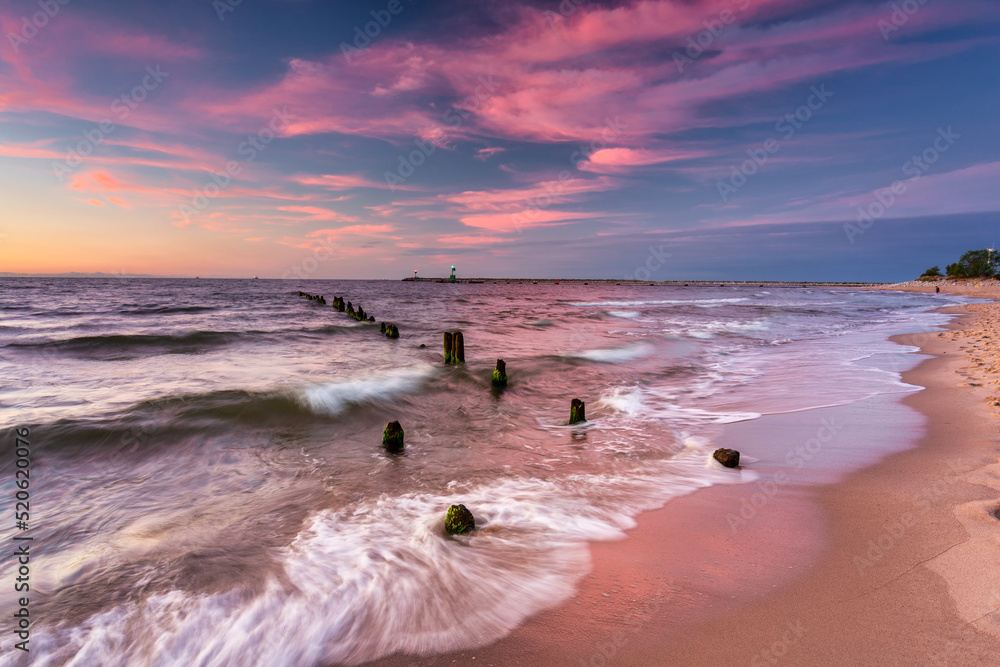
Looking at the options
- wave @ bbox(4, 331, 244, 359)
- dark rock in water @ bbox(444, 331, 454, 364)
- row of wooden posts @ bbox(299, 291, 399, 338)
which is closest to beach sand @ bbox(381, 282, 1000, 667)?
dark rock in water @ bbox(444, 331, 454, 364)

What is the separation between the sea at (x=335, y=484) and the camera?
132 inches

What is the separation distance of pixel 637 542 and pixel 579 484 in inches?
57.4

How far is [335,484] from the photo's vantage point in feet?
19.3

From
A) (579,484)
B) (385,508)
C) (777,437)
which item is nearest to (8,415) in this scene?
(385,508)

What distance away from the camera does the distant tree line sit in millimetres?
75375

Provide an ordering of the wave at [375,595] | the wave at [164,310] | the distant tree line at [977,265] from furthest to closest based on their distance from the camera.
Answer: the distant tree line at [977,265] < the wave at [164,310] < the wave at [375,595]

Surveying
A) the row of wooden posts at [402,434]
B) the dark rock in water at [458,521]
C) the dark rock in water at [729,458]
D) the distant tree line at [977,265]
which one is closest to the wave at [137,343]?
the row of wooden posts at [402,434]

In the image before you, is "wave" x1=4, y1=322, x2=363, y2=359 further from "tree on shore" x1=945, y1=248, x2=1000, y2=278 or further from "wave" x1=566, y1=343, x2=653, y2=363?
"tree on shore" x1=945, y1=248, x2=1000, y2=278

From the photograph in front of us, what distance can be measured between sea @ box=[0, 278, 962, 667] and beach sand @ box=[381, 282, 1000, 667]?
13.0 inches

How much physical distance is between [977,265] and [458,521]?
111 metres

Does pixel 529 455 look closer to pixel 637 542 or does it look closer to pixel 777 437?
pixel 637 542

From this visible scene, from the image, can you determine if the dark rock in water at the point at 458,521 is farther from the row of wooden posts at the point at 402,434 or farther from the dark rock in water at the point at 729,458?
the dark rock in water at the point at 729,458

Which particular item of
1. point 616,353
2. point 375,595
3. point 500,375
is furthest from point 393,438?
point 616,353

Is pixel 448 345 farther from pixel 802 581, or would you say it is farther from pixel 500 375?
pixel 802 581
